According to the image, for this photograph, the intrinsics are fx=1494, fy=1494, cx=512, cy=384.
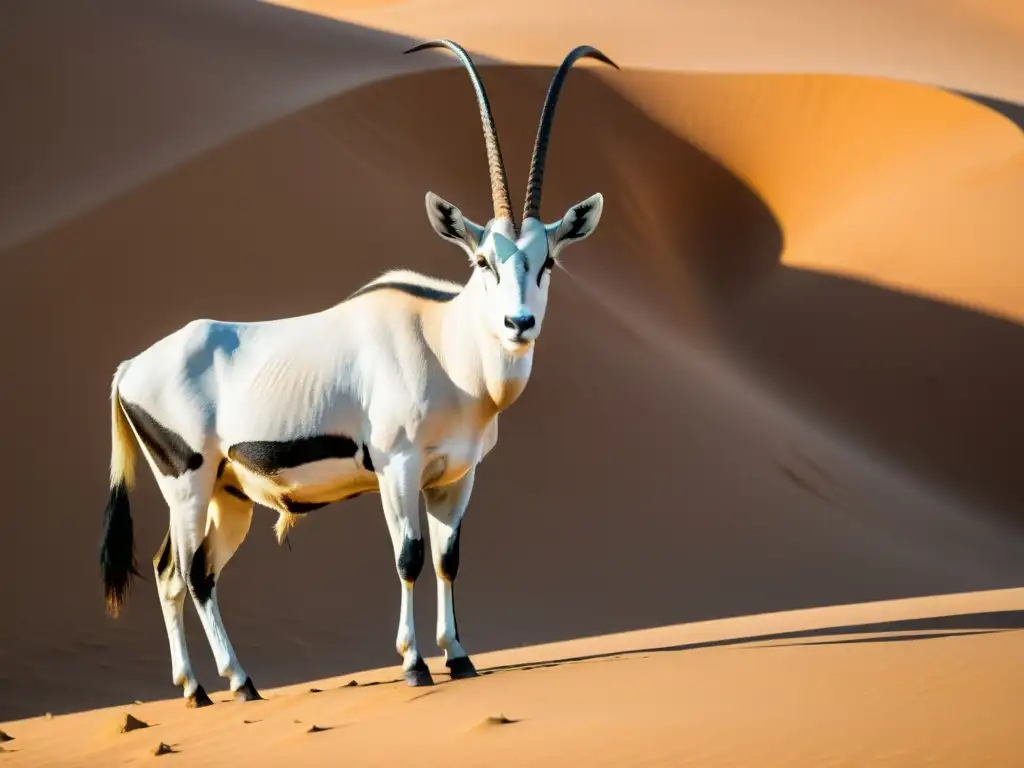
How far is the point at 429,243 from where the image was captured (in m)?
20.7

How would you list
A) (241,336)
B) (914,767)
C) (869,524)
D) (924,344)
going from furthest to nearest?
(924,344), (869,524), (241,336), (914,767)

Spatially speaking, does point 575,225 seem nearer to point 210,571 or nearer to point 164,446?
point 164,446

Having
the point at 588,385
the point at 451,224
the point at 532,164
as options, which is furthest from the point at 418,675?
the point at 588,385

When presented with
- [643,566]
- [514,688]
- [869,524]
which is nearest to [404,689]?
[514,688]

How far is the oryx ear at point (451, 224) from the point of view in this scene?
8195mm

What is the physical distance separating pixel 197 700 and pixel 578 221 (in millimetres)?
3581

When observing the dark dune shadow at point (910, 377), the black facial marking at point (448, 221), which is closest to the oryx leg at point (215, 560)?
the black facial marking at point (448, 221)

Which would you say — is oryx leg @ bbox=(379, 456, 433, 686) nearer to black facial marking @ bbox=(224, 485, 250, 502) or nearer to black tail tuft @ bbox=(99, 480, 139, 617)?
black facial marking @ bbox=(224, 485, 250, 502)

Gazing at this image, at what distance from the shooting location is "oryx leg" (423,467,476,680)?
850 cm

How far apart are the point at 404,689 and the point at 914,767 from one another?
3534mm

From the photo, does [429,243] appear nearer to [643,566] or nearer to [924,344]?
[643,566]

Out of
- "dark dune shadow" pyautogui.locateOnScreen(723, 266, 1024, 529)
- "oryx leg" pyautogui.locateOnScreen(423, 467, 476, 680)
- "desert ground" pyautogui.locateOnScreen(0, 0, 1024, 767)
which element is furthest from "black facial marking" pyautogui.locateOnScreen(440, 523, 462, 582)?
"dark dune shadow" pyautogui.locateOnScreen(723, 266, 1024, 529)

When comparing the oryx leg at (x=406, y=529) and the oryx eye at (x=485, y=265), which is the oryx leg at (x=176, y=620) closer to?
the oryx leg at (x=406, y=529)

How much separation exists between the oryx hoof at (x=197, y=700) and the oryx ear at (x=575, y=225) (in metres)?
3.35
